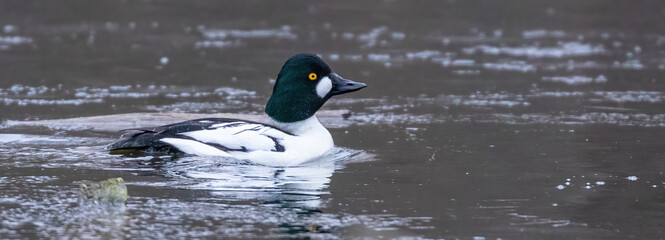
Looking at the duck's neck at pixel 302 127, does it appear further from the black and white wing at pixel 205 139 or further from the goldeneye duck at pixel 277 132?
the black and white wing at pixel 205 139

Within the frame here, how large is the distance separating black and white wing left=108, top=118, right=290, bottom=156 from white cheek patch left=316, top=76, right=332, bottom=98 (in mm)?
729

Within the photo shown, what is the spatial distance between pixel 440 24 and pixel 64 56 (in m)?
7.22

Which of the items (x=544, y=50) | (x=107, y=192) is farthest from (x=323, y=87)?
(x=544, y=50)

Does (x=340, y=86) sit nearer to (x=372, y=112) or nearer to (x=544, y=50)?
(x=372, y=112)

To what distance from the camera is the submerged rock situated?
266 inches

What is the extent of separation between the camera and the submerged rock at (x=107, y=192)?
675cm

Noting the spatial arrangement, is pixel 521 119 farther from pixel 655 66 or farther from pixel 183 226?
pixel 183 226

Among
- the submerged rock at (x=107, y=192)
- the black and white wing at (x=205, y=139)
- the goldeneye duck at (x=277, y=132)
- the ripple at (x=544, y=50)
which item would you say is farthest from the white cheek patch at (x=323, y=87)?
the ripple at (x=544, y=50)

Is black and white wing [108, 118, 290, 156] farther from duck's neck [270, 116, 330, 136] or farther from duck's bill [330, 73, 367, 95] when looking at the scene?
duck's bill [330, 73, 367, 95]

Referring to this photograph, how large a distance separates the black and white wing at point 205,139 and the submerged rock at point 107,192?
1898 mm

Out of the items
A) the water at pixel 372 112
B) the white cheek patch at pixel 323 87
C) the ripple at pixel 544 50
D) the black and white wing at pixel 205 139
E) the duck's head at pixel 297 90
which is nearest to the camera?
the water at pixel 372 112

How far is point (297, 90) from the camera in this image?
936 centimetres

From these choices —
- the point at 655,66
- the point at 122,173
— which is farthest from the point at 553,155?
the point at 655,66

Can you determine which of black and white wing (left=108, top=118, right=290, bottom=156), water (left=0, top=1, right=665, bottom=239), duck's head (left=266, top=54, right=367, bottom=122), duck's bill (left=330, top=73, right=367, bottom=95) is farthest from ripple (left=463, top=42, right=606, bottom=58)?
black and white wing (left=108, top=118, right=290, bottom=156)
